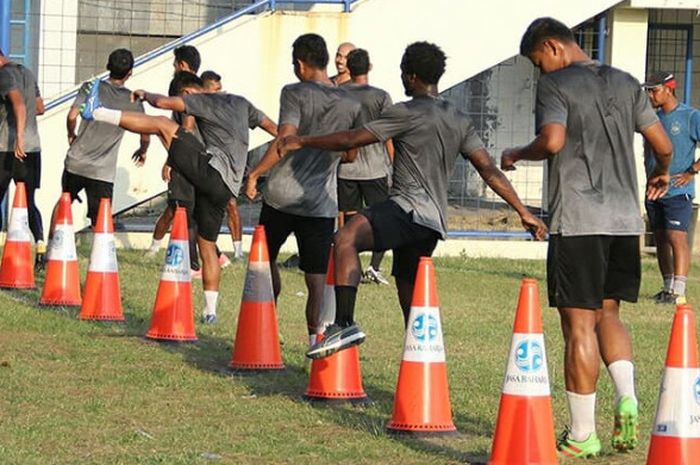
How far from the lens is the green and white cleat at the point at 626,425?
7.70 m

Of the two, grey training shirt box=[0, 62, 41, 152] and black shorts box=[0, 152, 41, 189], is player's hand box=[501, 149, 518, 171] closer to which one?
grey training shirt box=[0, 62, 41, 152]

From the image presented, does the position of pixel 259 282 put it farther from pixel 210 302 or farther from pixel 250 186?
pixel 210 302

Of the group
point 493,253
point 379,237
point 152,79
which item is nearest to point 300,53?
point 379,237

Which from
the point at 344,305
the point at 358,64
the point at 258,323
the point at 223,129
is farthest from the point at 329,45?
the point at 344,305

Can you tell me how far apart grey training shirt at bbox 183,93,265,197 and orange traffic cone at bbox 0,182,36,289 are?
8.59 ft

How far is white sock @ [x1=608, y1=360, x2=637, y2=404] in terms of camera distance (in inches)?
307

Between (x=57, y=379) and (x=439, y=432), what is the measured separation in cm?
257

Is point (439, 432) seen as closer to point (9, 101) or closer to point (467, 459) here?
point (467, 459)

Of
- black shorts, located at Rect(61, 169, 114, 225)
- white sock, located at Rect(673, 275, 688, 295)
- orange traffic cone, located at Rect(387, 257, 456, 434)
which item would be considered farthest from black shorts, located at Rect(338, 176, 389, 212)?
orange traffic cone, located at Rect(387, 257, 456, 434)

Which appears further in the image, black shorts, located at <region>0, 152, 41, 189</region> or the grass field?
black shorts, located at <region>0, 152, 41, 189</region>

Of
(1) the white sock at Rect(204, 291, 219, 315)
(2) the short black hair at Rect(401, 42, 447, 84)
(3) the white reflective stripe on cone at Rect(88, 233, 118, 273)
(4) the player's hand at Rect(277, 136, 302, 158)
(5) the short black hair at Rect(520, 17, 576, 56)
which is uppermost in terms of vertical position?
(5) the short black hair at Rect(520, 17, 576, 56)

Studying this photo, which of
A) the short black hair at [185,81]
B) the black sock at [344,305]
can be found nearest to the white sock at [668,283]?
the short black hair at [185,81]

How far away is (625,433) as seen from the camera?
303 inches

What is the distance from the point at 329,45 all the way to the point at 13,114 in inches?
192
